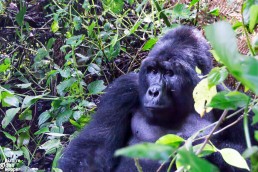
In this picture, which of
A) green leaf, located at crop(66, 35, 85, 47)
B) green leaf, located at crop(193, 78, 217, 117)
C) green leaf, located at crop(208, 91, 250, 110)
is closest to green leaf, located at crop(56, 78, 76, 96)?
green leaf, located at crop(66, 35, 85, 47)

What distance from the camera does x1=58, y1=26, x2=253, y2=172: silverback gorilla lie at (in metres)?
2.67

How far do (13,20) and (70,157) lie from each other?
1.42 metres

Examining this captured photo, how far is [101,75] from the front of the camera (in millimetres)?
3637

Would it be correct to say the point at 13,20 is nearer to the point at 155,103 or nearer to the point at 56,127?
the point at 56,127

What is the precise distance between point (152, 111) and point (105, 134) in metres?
0.42

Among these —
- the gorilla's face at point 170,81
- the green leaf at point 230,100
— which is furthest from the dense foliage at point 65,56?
the green leaf at point 230,100

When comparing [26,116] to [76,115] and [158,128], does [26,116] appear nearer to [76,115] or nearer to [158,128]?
[76,115]

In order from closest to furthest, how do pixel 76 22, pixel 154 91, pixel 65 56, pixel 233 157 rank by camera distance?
pixel 233 157
pixel 154 91
pixel 65 56
pixel 76 22

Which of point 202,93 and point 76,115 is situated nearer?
point 202,93

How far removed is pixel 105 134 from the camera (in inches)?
115

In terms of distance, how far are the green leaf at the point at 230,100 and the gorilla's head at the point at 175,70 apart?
1.68 metres

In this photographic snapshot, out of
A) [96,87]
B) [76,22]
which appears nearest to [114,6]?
[76,22]

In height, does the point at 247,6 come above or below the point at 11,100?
above

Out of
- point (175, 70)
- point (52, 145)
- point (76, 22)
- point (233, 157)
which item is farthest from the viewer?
point (76, 22)
